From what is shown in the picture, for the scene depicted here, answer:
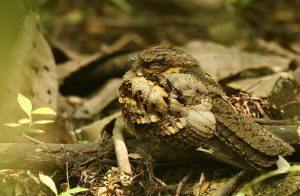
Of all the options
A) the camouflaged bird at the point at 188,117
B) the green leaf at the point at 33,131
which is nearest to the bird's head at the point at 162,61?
the camouflaged bird at the point at 188,117

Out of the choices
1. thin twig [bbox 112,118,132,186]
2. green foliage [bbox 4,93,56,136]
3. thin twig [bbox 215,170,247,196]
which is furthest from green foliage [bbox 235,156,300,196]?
green foliage [bbox 4,93,56,136]

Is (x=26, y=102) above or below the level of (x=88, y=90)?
below

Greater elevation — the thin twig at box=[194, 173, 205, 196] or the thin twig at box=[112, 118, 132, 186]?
the thin twig at box=[112, 118, 132, 186]

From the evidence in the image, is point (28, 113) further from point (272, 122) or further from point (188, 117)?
point (272, 122)

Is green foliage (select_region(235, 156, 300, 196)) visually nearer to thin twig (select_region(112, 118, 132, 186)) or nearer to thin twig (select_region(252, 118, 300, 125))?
thin twig (select_region(252, 118, 300, 125))

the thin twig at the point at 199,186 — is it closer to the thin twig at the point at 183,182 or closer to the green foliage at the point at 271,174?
the thin twig at the point at 183,182

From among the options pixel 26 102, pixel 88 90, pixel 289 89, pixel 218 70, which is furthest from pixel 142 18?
pixel 26 102

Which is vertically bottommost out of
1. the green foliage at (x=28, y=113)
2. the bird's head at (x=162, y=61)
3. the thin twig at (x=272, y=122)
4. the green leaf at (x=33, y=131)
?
the thin twig at (x=272, y=122)

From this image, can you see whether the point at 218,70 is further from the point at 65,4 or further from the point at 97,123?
the point at 65,4
